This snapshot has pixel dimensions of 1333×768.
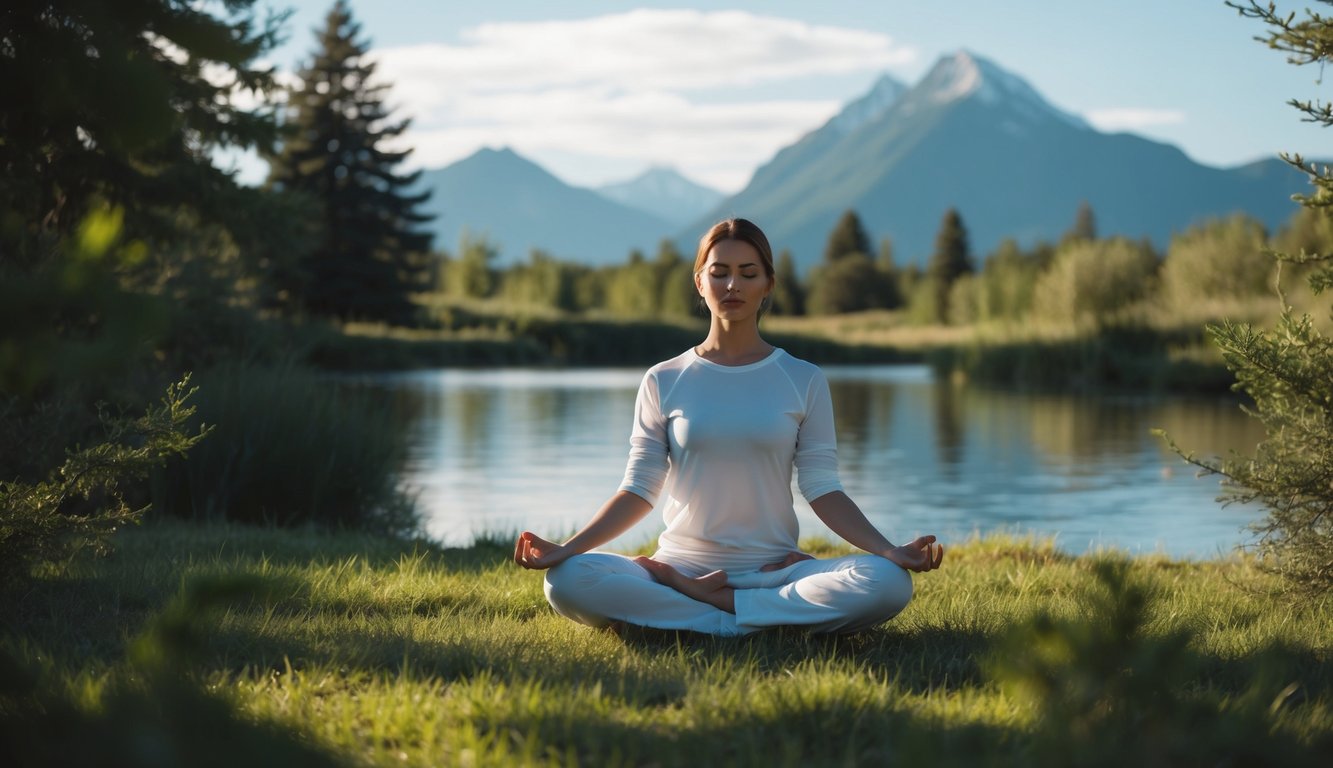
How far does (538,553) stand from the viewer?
144 inches

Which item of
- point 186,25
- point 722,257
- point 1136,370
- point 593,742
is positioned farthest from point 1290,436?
point 1136,370

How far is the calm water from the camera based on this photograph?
29.7 ft

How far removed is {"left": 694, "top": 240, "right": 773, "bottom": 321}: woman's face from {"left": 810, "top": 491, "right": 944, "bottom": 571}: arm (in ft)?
2.15

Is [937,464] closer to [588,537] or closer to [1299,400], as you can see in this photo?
[1299,400]

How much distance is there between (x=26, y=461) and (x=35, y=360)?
342 cm

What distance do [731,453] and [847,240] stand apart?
84.0 metres

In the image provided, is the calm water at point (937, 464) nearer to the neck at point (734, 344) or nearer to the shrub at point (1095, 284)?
the neck at point (734, 344)

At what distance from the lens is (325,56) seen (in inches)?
1561

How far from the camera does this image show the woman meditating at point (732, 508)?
12.0 feet

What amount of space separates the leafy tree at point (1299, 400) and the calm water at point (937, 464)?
2333 mm

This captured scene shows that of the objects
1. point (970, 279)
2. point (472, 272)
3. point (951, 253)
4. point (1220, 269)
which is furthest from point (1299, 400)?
point (951, 253)

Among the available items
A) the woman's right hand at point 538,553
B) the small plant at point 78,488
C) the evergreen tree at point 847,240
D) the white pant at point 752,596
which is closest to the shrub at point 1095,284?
the white pant at point 752,596

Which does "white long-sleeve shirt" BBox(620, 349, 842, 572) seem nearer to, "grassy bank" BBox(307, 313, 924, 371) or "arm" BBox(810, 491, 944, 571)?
"arm" BBox(810, 491, 944, 571)

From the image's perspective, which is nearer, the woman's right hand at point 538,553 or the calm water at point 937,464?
the woman's right hand at point 538,553
